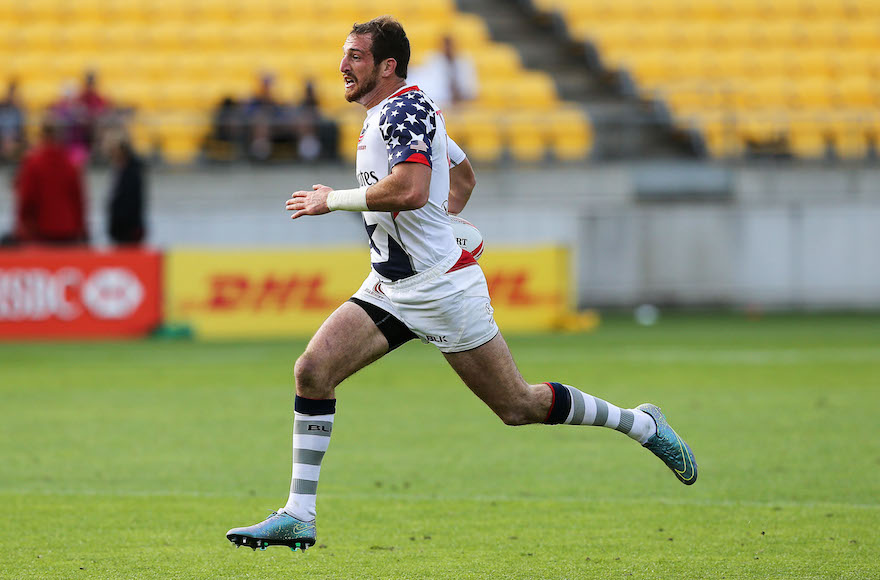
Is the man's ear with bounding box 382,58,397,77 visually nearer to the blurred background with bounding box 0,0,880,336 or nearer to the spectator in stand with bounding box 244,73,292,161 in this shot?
the blurred background with bounding box 0,0,880,336

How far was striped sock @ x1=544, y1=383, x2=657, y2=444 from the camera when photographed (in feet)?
19.9

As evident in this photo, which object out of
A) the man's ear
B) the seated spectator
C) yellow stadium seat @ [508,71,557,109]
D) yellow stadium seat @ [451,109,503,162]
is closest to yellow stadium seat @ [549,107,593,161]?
yellow stadium seat @ [451,109,503,162]

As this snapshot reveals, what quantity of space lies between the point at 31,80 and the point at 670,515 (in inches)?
673

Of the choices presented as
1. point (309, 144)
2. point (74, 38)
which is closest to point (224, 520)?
point (309, 144)

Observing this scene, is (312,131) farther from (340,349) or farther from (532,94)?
(340,349)

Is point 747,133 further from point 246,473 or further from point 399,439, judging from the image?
point 246,473

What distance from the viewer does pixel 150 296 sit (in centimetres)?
1603

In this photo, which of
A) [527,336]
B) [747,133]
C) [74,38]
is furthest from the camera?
[74,38]

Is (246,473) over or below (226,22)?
below

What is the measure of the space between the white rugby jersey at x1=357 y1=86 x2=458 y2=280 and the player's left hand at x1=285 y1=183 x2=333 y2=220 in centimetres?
20

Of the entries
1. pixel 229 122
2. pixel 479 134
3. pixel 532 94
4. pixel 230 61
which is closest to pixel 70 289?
pixel 229 122

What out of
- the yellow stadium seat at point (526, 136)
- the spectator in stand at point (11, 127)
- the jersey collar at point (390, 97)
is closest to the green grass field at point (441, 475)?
the jersey collar at point (390, 97)

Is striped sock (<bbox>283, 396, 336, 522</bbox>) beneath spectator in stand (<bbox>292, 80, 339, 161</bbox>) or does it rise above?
beneath

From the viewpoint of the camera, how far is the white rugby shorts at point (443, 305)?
→ 5.73m
